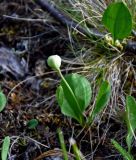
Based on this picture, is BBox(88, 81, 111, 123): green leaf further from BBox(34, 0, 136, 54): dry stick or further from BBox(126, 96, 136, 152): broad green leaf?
BBox(34, 0, 136, 54): dry stick

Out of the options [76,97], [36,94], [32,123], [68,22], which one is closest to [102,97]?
[76,97]

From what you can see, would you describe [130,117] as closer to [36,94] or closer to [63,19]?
[36,94]

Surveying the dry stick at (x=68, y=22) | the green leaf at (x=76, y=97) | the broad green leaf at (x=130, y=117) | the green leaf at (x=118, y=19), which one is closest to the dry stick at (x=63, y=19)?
the dry stick at (x=68, y=22)

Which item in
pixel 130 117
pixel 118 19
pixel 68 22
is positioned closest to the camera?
pixel 130 117

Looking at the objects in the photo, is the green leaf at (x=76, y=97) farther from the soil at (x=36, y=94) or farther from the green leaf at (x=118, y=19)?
the green leaf at (x=118, y=19)

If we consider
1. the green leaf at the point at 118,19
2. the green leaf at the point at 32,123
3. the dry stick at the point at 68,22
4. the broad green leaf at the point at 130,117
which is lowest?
the green leaf at the point at 32,123

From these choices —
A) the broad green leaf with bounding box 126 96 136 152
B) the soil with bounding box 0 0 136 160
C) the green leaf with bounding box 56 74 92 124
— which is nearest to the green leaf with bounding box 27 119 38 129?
the soil with bounding box 0 0 136 160

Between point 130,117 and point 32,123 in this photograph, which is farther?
point 32,123
